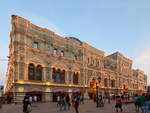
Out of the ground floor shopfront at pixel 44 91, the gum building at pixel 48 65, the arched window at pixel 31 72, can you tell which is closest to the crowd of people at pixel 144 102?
the gum building at pixel 48 65

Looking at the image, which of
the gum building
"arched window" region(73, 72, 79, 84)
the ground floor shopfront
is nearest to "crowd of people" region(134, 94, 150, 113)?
the gum building

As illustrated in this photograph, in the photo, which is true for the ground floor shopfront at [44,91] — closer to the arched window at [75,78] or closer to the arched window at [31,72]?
the arched window at [75,78]

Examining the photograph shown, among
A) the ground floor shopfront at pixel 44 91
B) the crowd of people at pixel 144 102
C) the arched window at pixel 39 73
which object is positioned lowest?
the ground floor shopfront at pixel 44 91

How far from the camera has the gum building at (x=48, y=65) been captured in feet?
78.5

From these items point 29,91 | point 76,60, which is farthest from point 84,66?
point 29,91

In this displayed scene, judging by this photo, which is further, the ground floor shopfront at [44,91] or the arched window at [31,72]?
the arched window at [31,72]

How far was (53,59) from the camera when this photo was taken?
2894 cm

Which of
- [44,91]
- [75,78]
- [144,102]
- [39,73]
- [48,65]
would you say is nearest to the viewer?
[144,102]

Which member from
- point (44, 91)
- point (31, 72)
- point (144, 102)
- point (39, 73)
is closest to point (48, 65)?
point (39, 73)

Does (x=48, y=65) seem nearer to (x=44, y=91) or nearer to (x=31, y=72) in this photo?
(x=31, y=72)

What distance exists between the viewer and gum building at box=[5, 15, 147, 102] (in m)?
23.9

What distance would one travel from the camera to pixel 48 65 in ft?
91.6

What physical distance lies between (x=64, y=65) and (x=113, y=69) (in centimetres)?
2326

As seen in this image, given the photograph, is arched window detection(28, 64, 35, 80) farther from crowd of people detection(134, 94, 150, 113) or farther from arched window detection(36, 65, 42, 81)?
crowd of people detection(134, 94, 150, 113)
